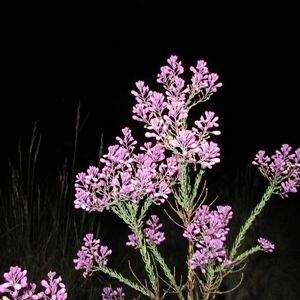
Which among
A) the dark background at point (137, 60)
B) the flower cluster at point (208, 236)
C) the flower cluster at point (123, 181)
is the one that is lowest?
the flower cluster at point (208, 236)

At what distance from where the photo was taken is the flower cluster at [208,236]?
1.10 metres

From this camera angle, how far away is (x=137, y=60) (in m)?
4.53

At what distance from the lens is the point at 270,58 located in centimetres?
452

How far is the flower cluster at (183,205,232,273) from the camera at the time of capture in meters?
1.10

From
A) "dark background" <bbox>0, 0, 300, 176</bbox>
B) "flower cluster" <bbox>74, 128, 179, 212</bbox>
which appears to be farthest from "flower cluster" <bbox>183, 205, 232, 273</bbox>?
"dark background" <bbox>0, 0, 300, 176</bbox>

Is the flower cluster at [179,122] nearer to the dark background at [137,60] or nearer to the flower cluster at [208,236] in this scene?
the flower cluster at [208,236]

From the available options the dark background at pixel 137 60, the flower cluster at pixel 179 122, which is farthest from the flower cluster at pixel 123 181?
the dark background at pixel 137 60

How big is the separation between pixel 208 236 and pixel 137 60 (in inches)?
140

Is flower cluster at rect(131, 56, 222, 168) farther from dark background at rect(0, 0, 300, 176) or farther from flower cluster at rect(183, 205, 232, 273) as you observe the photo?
dark background at rect(0, 0, 300, 176)

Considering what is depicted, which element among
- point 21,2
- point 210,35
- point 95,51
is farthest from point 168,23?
point 21,2

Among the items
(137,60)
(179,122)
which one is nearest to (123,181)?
(179,122)

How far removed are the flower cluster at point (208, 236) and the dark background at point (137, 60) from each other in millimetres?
3197

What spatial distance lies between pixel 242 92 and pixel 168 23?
2.85 feet

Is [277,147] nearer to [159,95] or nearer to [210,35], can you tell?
[210,35]
